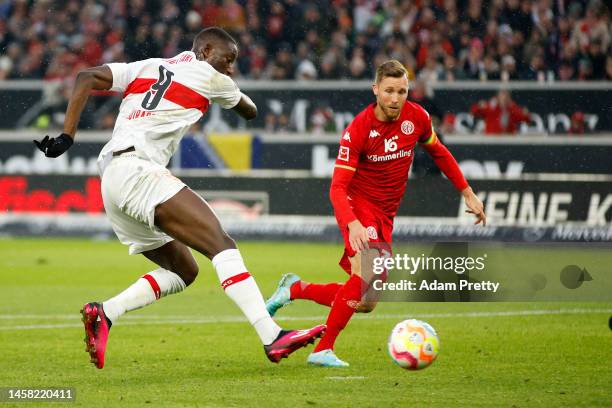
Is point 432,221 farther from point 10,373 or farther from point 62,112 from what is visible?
point 10,373

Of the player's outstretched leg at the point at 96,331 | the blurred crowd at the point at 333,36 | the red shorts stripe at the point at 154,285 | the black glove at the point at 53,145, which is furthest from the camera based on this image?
the blurred crowd at the point at 333,36

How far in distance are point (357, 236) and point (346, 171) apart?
0.44m

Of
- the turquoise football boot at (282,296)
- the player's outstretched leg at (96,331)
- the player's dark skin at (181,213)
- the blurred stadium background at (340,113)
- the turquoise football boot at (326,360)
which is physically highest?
the player's dark skin at (181,213)

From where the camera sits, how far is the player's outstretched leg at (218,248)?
6312mm

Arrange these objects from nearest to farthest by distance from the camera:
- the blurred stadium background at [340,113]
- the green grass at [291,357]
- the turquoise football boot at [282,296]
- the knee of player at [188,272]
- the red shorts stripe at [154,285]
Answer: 1. the green grass at [291,357]
2. the red shorts stripe at [154,285]
3. the knee of player at [188,272]
4. the turquoise football boot at [282,296]
5. the blurred stadium background at [340,113]

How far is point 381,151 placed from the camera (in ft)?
23.0

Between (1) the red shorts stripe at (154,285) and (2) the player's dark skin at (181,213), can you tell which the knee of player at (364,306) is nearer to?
(2) the player's dark skin at (181,213)

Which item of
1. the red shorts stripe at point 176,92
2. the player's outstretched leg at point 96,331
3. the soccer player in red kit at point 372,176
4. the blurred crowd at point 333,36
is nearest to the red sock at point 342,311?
the soccer player in red kit at point 372,176

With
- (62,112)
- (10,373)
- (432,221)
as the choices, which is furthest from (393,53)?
(10,373)

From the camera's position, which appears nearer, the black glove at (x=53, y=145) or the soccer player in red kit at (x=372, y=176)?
the black glove at (x=53, y=145)

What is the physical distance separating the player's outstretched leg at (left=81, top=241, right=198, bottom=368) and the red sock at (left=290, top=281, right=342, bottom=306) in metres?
1.03

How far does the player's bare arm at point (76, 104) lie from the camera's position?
6.18 meters

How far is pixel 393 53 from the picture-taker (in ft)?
64.1

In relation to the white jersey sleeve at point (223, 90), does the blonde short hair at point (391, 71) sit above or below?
above
